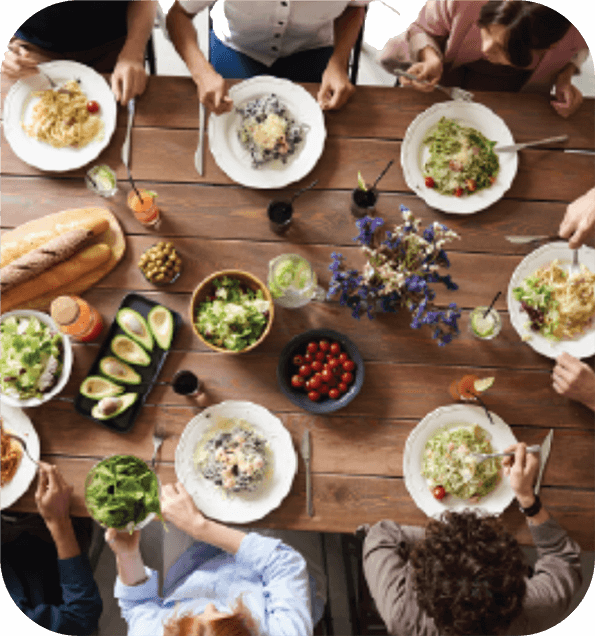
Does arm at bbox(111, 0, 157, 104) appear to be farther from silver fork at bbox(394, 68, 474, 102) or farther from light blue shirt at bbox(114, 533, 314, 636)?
light blue shirt at bbox(114, 533, 314, 636)

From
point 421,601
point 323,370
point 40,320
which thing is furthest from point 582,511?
point 40,320

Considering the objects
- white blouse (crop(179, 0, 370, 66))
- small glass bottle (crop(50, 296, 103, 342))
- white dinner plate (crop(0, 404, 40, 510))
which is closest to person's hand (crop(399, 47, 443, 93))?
white blouse (crop(179, 0, 370, 66))

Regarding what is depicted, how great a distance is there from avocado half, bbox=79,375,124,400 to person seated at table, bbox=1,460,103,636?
29cm

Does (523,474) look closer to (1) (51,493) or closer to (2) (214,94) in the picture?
(1) (51,493)

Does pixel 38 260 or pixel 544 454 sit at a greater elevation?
pixel 38 260

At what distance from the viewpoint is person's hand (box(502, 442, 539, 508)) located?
171 cm

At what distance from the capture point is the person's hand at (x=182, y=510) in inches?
68.3

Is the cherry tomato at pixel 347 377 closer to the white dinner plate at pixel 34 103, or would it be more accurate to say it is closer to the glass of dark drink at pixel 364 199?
the glass of dark drink at pixel 364 199

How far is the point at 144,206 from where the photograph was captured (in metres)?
1.84

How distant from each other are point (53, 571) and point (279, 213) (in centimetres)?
179

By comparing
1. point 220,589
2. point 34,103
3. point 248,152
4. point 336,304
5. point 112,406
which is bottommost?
point 220,589

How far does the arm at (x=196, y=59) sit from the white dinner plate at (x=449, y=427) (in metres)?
1.43

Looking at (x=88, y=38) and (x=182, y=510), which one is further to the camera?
(x=88, y=38)

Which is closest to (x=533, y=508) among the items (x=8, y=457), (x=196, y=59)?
(x=8, y=457)
